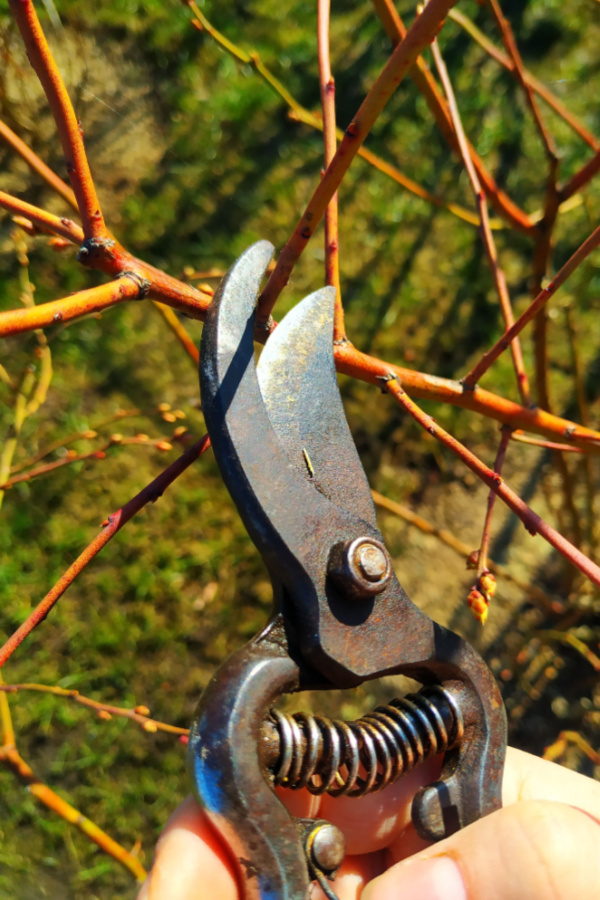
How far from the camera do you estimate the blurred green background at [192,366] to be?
258cm

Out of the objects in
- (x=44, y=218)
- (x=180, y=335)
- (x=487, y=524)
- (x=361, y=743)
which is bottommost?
(x=361, y=743)

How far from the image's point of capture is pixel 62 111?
89 cm

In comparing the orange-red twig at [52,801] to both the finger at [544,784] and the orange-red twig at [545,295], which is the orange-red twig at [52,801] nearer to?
the finger at [544,784]

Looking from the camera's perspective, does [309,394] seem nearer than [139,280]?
No

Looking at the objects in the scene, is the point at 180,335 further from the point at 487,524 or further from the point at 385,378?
the point at 487,524

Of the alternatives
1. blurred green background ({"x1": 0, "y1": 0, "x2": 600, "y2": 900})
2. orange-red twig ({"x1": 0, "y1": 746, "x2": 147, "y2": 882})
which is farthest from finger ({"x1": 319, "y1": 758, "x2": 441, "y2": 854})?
blurred green background ({"x1": 0, "y1": 0, "x2": 600, "y2": 900})

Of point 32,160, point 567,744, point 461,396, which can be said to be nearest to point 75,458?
point 32,160

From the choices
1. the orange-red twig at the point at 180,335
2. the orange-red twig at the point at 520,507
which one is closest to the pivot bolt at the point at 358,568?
the orange-red twig at the point at 520,507

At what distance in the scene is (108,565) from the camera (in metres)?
2.70

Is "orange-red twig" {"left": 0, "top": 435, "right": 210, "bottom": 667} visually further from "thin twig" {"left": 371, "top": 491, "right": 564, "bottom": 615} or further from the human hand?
"thin twig" {"left": 371, "top": 491, "right": 564, "bottom": 615}

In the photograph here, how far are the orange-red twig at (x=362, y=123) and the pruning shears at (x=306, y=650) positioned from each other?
0.22 ft

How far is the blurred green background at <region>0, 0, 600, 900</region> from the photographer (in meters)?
2.58

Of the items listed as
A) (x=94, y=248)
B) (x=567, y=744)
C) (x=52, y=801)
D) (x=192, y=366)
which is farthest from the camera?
(x=192, y=366)

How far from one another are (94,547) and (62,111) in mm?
644
